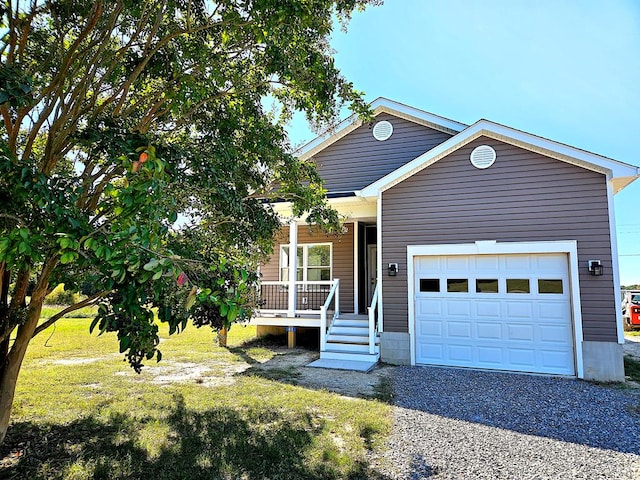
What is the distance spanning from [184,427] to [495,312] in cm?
656

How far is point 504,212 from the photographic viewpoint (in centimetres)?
841

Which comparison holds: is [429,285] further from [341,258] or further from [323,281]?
[341,258]

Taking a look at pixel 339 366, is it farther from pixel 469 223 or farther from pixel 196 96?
pixel 196 96

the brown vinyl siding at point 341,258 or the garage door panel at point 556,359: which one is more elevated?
the brown vinyl siding at point 341,258

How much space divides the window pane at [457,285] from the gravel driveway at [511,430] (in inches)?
79.4

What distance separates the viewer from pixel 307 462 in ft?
12.7

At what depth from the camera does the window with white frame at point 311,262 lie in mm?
11969

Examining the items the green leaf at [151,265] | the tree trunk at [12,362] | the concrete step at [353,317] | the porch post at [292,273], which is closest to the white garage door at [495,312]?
the concrete step at [353,317]

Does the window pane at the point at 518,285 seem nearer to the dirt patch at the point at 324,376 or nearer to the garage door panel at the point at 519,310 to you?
the garage door panel at the point at 519,310

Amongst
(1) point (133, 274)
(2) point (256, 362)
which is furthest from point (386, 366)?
(1) point (133, 274)

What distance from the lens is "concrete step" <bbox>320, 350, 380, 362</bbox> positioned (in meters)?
8.84

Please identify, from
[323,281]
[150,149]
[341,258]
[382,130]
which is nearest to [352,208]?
[341,258]

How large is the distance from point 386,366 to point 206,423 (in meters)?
4.71

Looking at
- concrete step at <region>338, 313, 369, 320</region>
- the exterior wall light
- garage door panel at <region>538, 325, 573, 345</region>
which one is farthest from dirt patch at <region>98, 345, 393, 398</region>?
the exterior wall light
